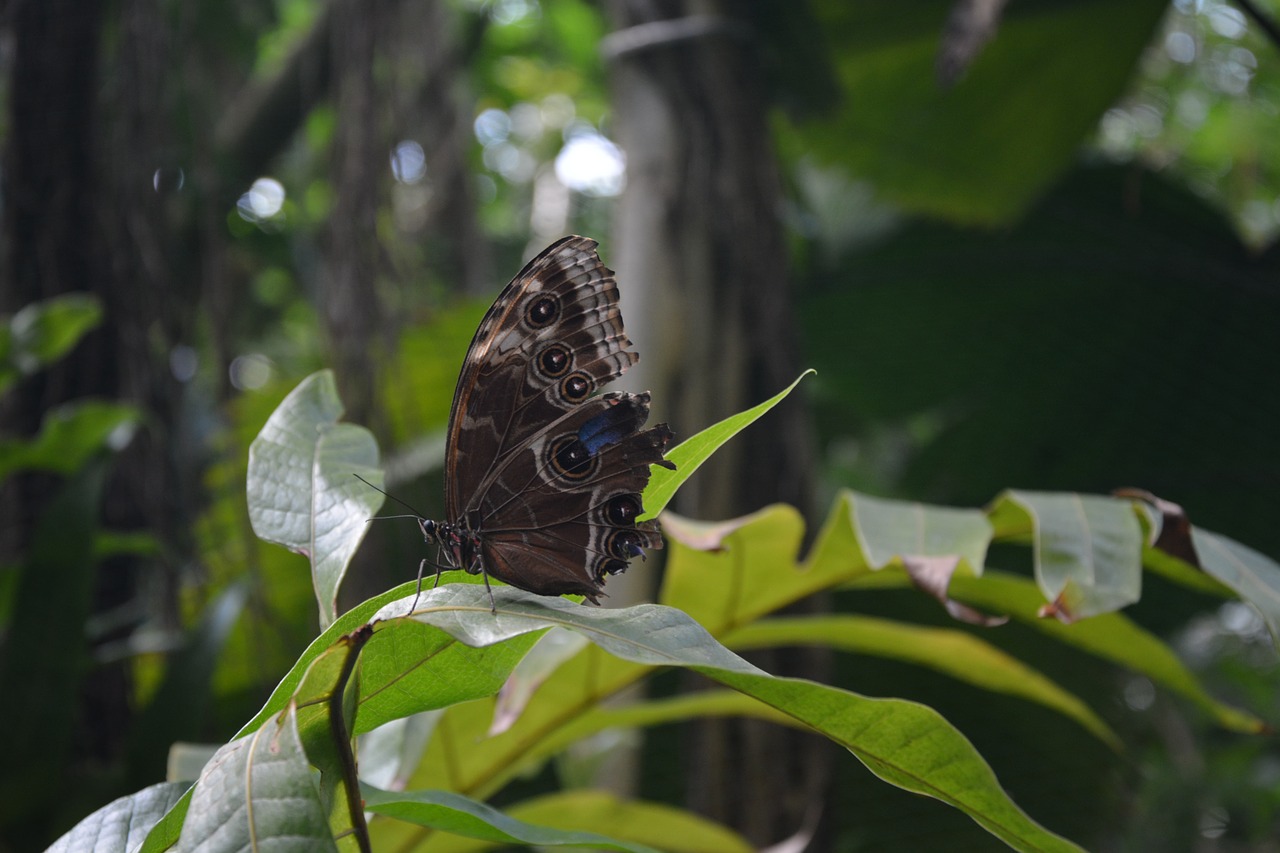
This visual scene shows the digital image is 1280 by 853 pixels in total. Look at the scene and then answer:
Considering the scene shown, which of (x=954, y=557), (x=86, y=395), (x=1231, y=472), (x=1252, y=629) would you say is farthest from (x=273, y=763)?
(x=1252, y=629)

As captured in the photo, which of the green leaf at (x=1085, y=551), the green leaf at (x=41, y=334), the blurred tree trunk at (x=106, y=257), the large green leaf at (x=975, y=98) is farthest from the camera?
the large green leaf at (x=975, y=98)

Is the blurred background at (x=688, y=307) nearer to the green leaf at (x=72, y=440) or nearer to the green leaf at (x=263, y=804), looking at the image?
the green leaf at (x=72, y=440)

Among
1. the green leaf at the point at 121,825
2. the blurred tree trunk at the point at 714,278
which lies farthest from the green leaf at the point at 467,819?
the blurred tree trunk at the point at 714,278

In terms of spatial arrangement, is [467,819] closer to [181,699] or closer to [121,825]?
[121,825]

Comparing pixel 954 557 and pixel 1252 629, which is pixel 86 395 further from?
pixel 1252 629

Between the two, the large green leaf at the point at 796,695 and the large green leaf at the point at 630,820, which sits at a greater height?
the large green leaf at the point at 796,695

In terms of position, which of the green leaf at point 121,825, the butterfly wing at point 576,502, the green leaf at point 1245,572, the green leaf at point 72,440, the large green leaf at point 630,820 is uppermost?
the green leaf at point 72,440

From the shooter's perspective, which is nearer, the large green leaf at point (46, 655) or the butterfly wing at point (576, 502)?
the butterfly wing at point (576, 502)

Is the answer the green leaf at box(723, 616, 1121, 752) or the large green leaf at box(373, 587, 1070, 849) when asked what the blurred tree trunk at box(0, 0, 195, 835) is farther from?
the large green leaf at box(373, 587, 1070, 849)
